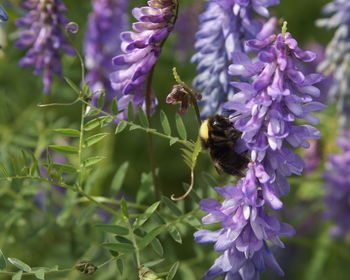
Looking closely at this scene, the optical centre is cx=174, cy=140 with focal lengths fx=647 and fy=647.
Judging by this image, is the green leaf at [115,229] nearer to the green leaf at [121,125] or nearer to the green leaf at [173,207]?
the green leaf at [173,207]

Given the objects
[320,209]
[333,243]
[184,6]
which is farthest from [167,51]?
[333,243]

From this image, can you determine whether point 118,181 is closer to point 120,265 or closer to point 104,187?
point 120,265

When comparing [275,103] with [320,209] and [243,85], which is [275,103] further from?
[320,209]

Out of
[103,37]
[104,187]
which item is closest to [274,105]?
[103,37]

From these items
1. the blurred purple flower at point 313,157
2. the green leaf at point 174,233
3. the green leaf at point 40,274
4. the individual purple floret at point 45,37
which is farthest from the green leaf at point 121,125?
the blurred purple flower at point 313,157

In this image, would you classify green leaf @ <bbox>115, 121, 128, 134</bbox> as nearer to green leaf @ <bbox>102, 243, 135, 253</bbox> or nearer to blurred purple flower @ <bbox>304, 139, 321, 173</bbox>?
green leaf @ <bbox>102, 243, 135, 253</bbox>

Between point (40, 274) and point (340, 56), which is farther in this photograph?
point (340, 56)

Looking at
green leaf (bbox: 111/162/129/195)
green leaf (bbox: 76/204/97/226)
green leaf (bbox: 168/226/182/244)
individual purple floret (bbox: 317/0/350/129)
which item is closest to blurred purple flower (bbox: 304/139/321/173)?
individual purple floret (bbox: 317/0/350/129)
